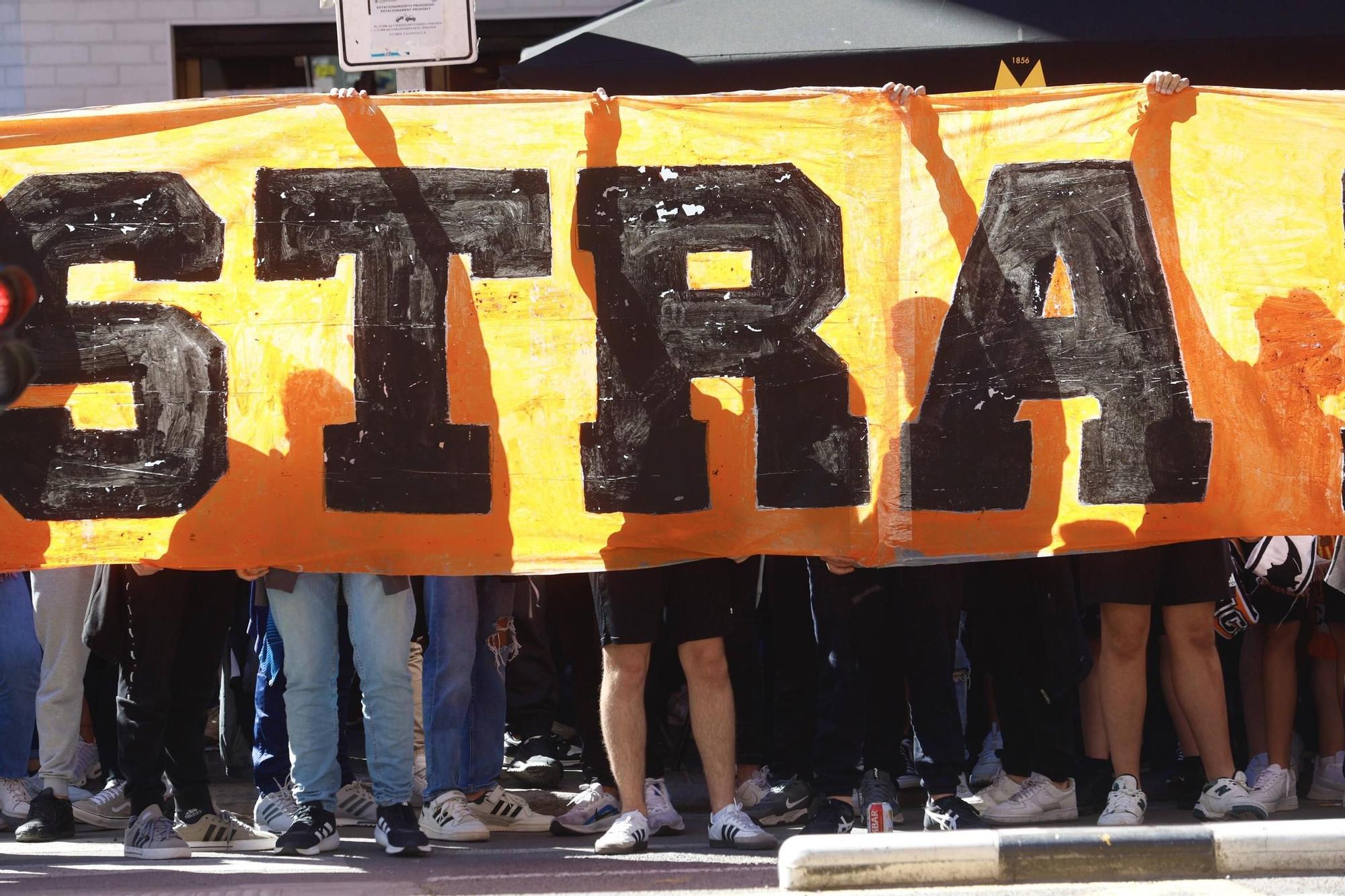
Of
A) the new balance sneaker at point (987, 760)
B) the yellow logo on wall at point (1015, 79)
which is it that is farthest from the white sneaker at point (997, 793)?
the yellow logo on wall at point (1015, 79)

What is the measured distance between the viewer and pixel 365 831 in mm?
6379

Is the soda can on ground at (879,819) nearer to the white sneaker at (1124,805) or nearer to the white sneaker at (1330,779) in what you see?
the white sneaker at (1124,805)

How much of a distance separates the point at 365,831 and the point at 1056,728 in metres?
2.70

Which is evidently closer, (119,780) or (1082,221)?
(1082,221)

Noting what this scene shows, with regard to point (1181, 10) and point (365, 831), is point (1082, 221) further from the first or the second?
point (365, 831)

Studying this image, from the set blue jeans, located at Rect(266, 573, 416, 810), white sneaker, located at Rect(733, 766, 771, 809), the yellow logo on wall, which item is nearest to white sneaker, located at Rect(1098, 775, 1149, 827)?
white sneaker, located at Rect(733, 766, 771, 809)

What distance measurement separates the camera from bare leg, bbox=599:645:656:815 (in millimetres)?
5879

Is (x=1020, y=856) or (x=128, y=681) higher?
(x=128, y=681)

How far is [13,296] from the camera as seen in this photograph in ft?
16.9

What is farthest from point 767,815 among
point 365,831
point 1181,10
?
point 1181,10

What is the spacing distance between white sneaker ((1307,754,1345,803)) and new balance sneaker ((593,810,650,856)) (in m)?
2.79

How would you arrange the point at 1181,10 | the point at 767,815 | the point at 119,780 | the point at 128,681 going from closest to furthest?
the point at 128,681, the point at 767,815, the point at 119,780, the point at 1181,10

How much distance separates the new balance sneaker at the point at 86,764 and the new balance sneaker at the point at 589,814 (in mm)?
2106

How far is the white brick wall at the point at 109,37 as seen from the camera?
10.1 m
